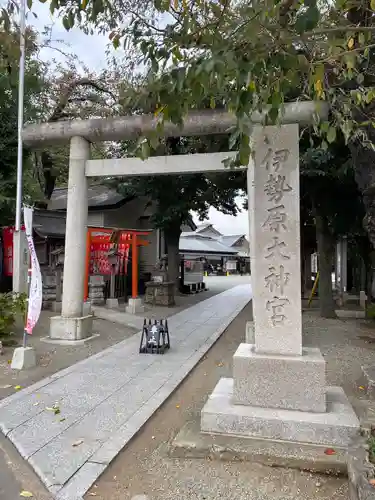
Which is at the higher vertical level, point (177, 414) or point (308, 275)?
point (308, 275)

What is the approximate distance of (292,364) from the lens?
13.4 feet

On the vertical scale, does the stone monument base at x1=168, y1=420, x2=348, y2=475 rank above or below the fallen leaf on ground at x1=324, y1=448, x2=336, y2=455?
below

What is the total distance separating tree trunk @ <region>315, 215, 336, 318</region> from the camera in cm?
1304

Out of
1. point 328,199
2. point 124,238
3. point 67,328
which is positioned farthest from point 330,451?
point 124,238

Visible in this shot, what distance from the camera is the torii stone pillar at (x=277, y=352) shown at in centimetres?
389

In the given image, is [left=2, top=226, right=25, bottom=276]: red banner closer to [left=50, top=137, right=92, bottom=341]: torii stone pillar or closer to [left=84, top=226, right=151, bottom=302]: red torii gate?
[left=84, top=226, right=151, bottom=302]: red torii gate

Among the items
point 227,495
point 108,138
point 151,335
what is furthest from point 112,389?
point 108,138

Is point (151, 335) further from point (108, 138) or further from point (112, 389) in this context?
point (108, 138)

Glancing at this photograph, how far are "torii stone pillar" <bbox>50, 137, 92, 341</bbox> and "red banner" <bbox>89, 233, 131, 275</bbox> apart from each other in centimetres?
699

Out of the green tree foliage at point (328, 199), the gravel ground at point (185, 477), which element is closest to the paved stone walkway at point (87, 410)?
the gravel ground at point (185, 477)

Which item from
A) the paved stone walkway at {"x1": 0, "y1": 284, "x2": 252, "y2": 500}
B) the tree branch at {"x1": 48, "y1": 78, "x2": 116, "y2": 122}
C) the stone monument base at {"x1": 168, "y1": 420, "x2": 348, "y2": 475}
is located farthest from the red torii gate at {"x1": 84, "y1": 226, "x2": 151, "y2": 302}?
the stone monument base at {"x1": 168, "y1": 420, "x2": 348, "y2": 475}

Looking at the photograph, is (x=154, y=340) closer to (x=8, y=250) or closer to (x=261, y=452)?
(x=261, y=452)

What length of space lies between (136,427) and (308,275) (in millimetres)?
20485

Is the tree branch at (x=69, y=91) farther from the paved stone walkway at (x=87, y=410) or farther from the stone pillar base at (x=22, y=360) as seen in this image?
the stone pillar base at (x=22, y=360)
